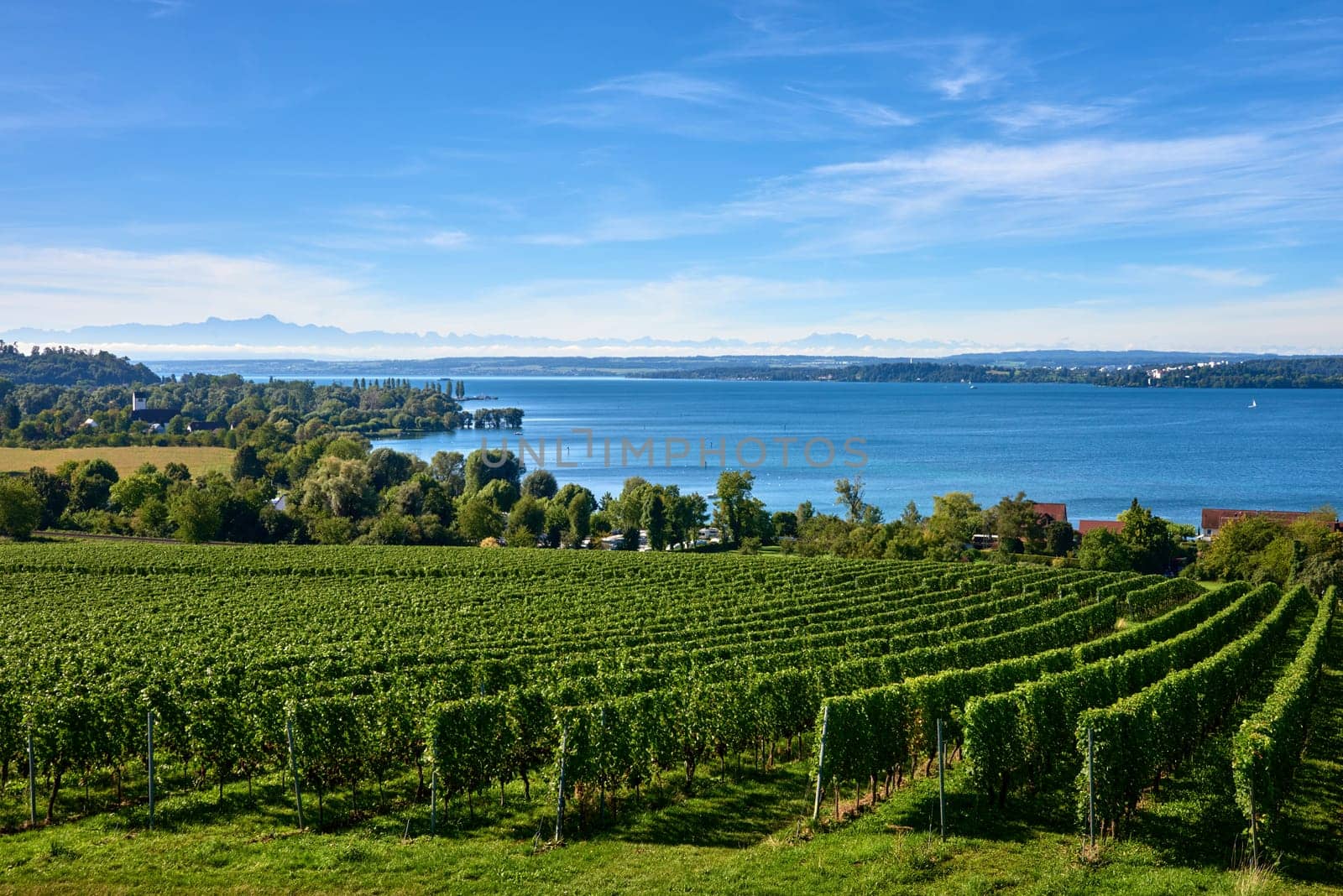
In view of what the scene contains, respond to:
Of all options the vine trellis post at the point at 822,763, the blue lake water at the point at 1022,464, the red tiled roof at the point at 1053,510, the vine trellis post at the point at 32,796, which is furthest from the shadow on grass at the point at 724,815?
the blue lake water at the point at 1022,464

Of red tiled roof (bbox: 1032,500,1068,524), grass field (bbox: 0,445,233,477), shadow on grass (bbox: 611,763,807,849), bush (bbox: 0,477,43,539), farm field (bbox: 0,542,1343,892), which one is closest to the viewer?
farm field (bbox: 0,542,1343,892)

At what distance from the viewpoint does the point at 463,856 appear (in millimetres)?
12383

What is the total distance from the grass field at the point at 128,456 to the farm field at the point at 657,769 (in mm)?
92614

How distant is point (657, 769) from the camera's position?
52.1 ft

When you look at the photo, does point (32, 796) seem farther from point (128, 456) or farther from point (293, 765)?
point (128, 456)

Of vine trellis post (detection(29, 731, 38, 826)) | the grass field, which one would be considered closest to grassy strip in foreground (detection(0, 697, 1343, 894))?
vine trellis post (detection(29, 731, 38, 826))

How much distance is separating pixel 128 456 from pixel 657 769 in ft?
400

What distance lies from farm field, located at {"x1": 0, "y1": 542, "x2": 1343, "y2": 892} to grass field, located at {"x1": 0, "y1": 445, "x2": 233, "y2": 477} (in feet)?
304

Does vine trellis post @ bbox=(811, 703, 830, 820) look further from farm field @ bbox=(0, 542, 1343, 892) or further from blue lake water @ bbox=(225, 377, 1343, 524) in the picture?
blue lake water @ bbox=(225, 377, 1343, 524)

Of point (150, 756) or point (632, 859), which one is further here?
point (150, 756)

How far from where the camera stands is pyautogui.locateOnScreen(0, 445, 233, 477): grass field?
103 m

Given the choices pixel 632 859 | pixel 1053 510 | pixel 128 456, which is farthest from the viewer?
pixel 128 456

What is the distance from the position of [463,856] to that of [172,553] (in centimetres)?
4726

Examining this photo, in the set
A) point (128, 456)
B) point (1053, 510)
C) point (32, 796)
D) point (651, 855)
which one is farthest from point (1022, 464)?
point (32, 796)
